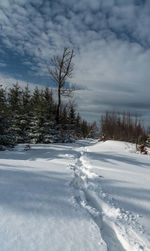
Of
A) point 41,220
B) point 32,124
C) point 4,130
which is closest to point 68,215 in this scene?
point 41,220

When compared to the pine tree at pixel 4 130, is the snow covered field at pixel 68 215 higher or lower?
lower

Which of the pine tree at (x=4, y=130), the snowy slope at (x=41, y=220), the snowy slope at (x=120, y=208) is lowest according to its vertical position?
the snowy slope at (x=120, y=208)

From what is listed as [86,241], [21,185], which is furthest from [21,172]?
[86,241]

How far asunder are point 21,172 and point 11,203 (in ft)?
3.50

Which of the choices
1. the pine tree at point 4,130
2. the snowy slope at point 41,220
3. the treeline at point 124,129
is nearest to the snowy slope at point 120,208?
the snowy slope at point 41,220

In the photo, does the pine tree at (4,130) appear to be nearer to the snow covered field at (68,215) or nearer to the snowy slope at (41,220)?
the snow covered field at (68,215)

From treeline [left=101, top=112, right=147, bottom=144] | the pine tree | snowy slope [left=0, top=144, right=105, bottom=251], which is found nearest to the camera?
snowy slope [left=0, top=144, right=105, bottom=251]

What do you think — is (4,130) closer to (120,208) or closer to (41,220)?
(41,220)

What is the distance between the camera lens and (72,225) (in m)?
1.32

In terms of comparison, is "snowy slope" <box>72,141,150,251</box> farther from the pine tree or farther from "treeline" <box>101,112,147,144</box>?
"treeline" <box>101,112,147,144</box>

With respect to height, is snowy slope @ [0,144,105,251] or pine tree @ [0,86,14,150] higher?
pine tree @ [0,86,14,150]

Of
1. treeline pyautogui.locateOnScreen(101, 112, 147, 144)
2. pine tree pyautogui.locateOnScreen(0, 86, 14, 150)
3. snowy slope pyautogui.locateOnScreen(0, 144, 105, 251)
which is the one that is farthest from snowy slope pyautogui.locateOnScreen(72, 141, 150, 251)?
treeline pyautogui.locateOnScreen(101, 112, 147, 144)

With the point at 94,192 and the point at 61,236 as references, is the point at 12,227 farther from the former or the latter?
the point at 94,192

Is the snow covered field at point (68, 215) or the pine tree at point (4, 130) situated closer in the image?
the snow covered field at point (68, 215)
